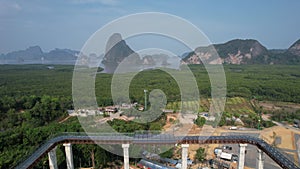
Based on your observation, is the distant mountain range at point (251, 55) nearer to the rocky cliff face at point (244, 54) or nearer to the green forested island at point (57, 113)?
the rocky cliff face at point (244, 54)

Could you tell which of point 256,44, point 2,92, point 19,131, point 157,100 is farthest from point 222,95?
point 256,44

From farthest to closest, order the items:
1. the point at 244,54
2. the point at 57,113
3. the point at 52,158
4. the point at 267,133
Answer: the point at 244,54
the point at 57,113
the point at 267,133
the point at 52,158

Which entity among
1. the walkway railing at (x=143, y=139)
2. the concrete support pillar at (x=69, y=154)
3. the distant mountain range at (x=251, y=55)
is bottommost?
the concrete support pillar at (x=69, y=154)

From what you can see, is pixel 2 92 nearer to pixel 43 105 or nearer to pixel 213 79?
pixel 43 105

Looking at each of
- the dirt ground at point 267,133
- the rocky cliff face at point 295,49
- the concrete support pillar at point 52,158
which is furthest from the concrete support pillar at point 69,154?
the rocky cliff face at point 295,49

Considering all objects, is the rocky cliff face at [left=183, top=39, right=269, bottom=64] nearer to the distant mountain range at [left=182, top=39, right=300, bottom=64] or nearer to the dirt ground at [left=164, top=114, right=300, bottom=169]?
the distant mountain range at [left=182, top=39, right=300, bottom=64]

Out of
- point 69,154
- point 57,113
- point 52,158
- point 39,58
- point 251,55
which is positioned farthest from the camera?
point 39,58

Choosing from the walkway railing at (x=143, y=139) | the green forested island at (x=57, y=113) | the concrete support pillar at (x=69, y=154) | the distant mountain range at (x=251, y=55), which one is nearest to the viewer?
the walkway railing at (x=143, y=139)

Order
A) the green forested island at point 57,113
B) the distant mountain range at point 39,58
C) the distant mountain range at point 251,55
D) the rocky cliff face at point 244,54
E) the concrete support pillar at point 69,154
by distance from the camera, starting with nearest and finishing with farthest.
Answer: the concrete support pillar at point 69,154
the green forested island at point 57,113
the distant mountain range at point 251,55
the rocky cliff face at point 244,54
the distant mountain range at point 39,58

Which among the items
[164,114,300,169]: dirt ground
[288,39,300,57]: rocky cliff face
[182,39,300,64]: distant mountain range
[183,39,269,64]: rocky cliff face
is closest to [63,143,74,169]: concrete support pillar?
[164,114,300,169]: dirt ground

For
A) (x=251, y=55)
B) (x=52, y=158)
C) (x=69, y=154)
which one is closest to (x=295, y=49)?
(x=251, y=55)

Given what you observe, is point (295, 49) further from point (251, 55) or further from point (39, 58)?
point (39, 58)
